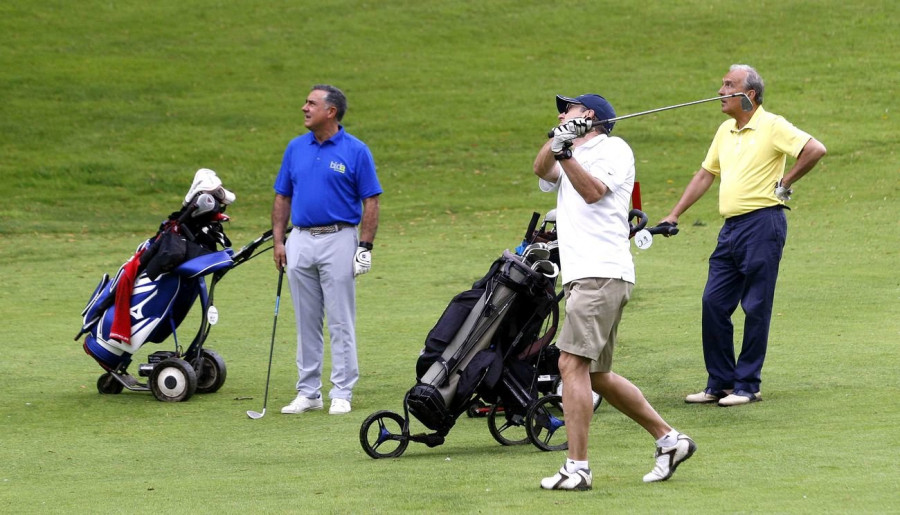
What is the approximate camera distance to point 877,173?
21.6 metres

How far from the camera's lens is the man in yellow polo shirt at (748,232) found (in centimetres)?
807

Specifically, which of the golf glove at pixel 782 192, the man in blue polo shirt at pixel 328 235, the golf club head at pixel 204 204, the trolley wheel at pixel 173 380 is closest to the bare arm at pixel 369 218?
the man in blue polo shirt at pixel 328 235

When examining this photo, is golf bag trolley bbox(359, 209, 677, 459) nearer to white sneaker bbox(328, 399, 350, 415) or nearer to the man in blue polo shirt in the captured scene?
white sneaker bbox(328, 399, 350, 415)

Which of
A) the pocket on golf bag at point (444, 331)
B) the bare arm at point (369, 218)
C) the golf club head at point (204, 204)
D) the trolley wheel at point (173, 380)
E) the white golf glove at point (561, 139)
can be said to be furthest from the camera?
the golf club head at point (204, 204)

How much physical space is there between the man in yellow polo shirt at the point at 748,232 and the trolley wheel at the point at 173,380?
11.1 feet

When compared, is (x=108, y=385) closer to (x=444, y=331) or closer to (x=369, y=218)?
(x=369, y=218)

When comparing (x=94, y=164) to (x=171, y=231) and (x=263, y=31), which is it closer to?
(x=263, y=31)

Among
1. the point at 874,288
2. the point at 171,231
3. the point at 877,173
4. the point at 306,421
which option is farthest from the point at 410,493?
the point at 877,173

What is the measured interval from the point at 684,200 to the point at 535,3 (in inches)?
1148

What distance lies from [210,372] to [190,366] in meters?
0.42

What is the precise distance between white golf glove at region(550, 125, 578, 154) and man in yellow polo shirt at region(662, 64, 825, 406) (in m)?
2.45

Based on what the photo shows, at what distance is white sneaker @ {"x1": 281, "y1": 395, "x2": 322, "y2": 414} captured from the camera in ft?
28.1

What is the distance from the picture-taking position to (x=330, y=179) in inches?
337

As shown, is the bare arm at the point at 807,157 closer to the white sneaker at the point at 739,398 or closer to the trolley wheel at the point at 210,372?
the white sneaker at the point at 739,398
